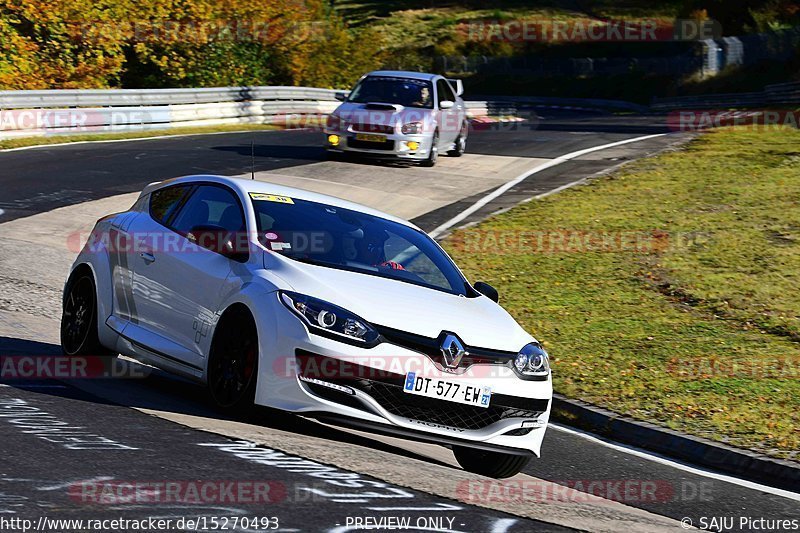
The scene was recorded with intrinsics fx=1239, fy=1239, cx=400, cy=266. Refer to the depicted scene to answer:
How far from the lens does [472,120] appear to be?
42.4 meters

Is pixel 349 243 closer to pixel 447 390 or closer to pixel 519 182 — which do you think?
pixel 447 390

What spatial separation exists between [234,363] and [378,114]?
17002mm

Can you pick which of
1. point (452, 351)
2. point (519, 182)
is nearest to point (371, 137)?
point (519, 182)

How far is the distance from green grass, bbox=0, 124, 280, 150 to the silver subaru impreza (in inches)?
247

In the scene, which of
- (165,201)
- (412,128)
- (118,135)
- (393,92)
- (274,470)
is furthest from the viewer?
(118,135)

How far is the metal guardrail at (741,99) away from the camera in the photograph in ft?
135

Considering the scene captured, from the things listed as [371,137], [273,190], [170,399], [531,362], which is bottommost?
[170,399]

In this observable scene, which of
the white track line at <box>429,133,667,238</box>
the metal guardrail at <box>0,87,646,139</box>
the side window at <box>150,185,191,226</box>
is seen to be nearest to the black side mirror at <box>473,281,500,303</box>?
→ the side window at <box>150,185,191,226</box>

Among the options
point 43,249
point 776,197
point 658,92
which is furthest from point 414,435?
point 658,92

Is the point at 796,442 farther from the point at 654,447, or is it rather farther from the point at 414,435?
the point at 414,435

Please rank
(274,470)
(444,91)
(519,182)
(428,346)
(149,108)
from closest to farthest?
(274,470)
(428,346)
(519,182)
(444,91)
(149,108)

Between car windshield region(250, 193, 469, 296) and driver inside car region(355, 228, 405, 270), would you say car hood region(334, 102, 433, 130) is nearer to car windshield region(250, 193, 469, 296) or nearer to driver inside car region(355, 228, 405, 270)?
car windshield region(250, 193, 469, 296)

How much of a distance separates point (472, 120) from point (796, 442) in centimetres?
3387

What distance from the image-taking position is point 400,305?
744 cm
